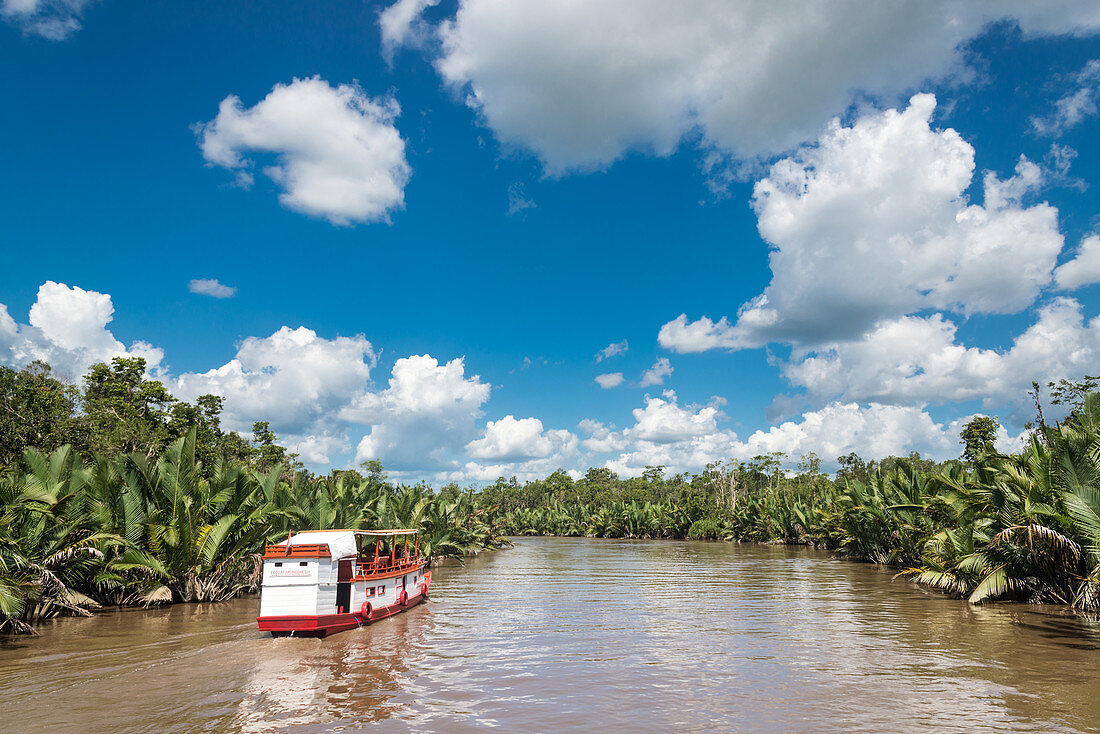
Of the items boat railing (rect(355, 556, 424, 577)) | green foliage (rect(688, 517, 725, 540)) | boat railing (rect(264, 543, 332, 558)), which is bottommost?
green foliage (rect(688, 517, 725, 540))

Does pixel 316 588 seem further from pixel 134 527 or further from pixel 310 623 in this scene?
pixel 134 527

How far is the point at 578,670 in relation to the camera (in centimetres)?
1327

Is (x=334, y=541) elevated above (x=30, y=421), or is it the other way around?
(x=30, y=421)

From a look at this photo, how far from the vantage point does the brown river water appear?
10.1 metres

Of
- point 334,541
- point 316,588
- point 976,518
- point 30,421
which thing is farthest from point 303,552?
point 976,518

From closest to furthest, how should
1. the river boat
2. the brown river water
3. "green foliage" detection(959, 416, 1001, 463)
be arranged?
1. the brown river water
2. the river boat
3. "green foliage" detection(959, 416, 1001, 463)

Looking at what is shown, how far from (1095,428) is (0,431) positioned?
34035 mm

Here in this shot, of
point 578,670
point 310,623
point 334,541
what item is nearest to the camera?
point 578,670

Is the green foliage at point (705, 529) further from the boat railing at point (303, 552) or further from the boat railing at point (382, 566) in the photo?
the boat railing at point (303, 552)

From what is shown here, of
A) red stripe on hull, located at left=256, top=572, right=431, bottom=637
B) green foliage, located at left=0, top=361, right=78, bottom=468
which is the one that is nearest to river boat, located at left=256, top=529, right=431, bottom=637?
red stripe on hull, located at left=256, top=572, right=431, bottom=637

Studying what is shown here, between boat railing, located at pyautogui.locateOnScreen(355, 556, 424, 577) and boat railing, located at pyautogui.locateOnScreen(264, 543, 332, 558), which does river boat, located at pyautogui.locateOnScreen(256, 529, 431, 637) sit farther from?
boat railing, located at pyautogui.locateOnScreen(355, 556, 424, 577)

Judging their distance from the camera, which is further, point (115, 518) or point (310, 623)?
point (115, 518)

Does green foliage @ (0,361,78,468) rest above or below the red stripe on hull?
above

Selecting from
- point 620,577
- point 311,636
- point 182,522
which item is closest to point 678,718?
point 311,636
